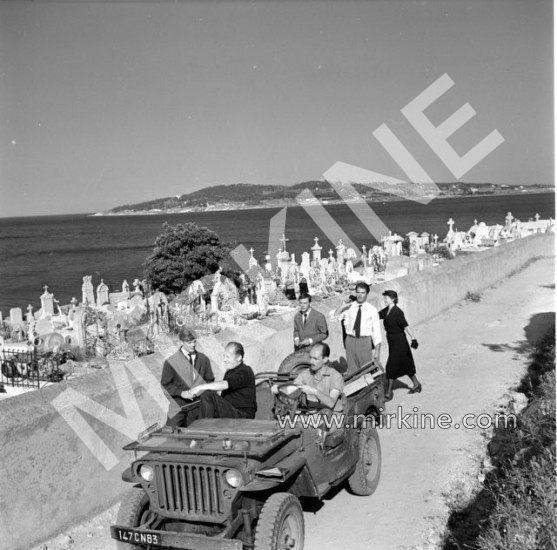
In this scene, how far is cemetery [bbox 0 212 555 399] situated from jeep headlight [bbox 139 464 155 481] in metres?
3.44

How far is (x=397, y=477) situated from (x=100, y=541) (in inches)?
109

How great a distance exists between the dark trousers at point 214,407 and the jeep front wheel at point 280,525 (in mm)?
1136

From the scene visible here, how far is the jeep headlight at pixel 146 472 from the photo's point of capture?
459 cm

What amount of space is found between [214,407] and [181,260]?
3312cm

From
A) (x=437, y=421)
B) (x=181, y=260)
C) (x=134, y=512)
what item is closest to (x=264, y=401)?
(x=134, y=512)

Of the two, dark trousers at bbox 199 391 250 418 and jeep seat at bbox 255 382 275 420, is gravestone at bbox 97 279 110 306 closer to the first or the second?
jeep seat at bbox 255 382 275 420

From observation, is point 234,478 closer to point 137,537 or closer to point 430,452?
point 137,537

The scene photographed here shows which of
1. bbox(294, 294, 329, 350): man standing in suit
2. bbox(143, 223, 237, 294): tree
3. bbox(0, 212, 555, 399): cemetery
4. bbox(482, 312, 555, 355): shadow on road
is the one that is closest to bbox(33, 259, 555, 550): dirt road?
bbox(482, 312, 555, 355): shadow on road

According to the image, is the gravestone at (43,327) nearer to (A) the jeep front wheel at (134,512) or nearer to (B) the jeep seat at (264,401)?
(B) the jeep seat at (264,401)

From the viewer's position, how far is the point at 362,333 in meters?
8.16

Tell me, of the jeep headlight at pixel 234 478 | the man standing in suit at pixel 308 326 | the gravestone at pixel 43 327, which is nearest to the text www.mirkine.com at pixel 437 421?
the man standing in suit at pixel 308 326

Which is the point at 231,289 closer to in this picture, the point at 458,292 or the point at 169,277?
the point at 458,292

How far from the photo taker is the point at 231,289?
21875 mm

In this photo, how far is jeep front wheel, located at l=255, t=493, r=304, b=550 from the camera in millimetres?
4383
